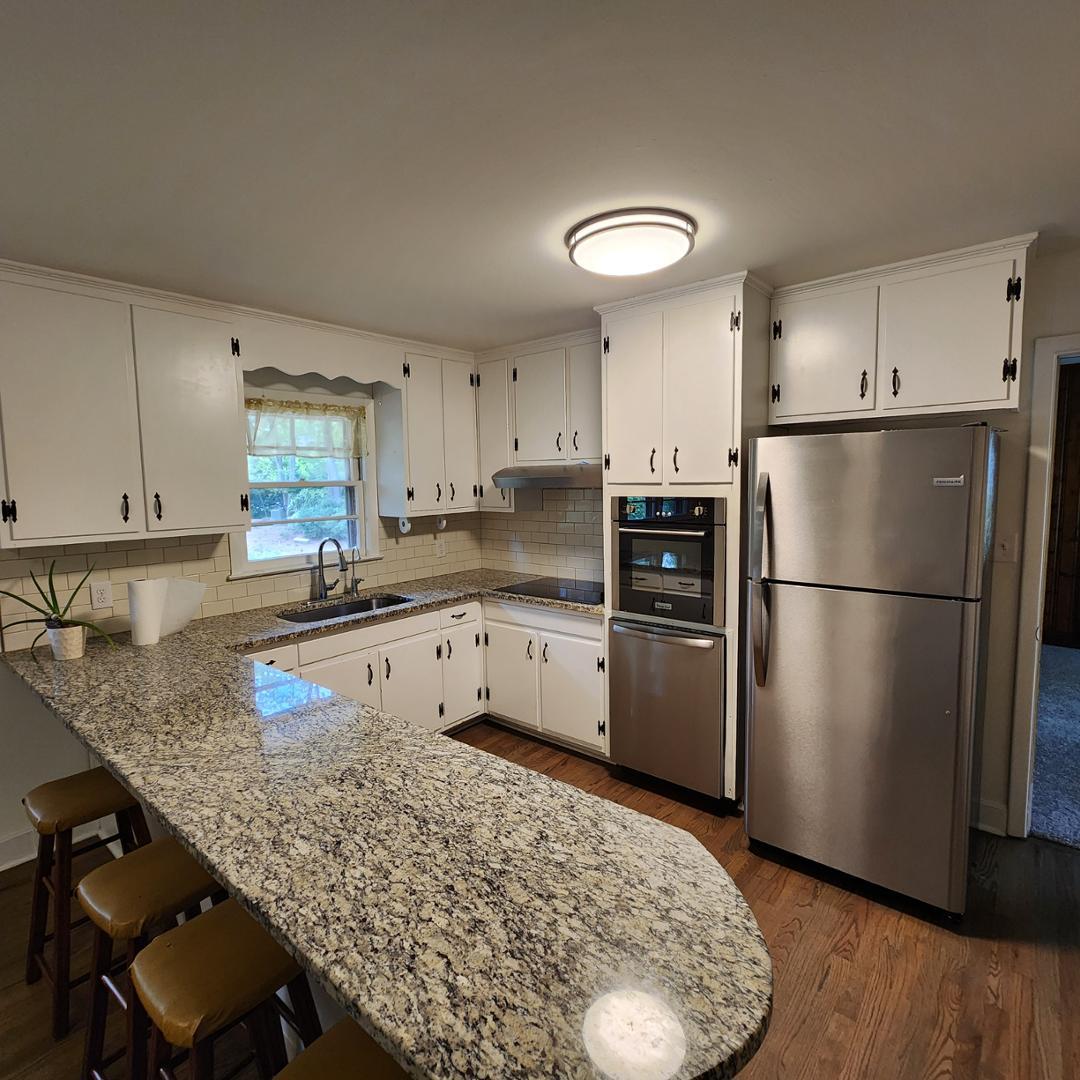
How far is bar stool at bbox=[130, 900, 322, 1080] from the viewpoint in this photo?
1.04 meters

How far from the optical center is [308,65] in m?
1.17

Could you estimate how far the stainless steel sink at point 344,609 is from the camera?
3.09 metres

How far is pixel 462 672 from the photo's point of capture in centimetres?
352

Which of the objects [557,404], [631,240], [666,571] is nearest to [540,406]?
[557,404]

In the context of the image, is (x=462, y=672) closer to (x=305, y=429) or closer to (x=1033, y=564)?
(x=305, y=429)

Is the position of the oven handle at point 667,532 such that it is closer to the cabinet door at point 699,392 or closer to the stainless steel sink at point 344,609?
the cabinet door at point 699,392

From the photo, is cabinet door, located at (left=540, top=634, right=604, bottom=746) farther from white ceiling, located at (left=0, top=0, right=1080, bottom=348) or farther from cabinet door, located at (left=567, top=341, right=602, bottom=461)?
white ceiling, located at (left=0, top=0, right=1080, bottom=348)

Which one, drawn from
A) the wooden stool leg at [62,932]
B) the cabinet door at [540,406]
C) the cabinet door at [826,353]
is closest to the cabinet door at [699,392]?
the cabinet door at [826,353]

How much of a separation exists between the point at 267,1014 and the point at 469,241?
85.3 inches

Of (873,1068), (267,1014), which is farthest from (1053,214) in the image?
(267,1014)

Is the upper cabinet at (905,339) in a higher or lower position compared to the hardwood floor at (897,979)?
higher

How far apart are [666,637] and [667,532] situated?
484mm

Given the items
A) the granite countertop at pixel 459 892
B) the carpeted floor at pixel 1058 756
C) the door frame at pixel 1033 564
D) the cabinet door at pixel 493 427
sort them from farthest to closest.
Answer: the cabinet door at pixel 493 427 < the carpeted floor at pixel 1058 756 < the door frame at pixel 1033 564 < the granite countertop at pixel 459 892

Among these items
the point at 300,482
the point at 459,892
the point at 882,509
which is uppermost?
the point at 300,482
